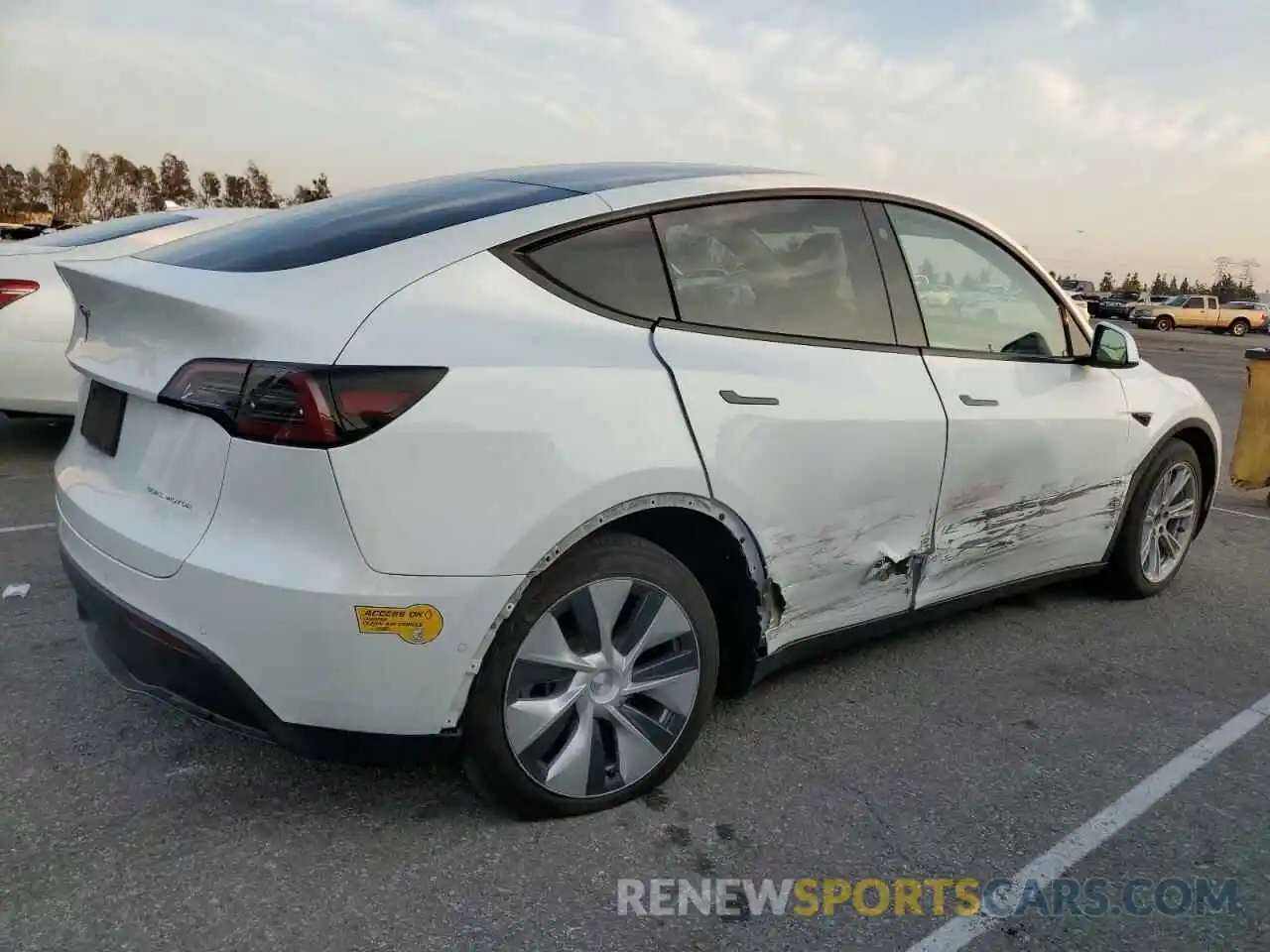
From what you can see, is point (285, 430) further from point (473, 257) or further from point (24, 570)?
point (24, 570)

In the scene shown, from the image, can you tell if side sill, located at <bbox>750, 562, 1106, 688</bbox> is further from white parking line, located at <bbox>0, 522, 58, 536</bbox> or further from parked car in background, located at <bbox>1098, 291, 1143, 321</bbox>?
parked car in background, located at <bbox>1098, 291, 1143, 321</bbox>

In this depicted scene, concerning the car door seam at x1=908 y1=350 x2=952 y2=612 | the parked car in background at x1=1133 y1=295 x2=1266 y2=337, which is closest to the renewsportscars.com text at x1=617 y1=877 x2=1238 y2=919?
the car door seam at x1=908 y1=350 x2=952 y2=612

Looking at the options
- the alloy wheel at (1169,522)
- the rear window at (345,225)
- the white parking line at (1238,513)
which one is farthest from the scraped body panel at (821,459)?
the white parking line at (1238,513)

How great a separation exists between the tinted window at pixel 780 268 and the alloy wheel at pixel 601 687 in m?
0.80

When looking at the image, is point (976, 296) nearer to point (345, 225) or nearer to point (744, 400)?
point (744, 400)

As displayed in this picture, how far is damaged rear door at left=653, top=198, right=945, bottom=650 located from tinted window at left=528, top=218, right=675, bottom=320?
0.06 metres

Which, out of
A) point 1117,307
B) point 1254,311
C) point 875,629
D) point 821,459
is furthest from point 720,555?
point 1117,307

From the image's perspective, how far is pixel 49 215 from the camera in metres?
57.0

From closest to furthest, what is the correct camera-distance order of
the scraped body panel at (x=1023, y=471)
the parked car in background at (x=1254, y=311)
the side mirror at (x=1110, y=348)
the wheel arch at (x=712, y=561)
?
the wheel arch at (x=712, y=561)
the scraped body panel at (x=1023, y=471)
the side mirror at (x=1110, y=348)
the parked car in background at (x=1254, y=311)

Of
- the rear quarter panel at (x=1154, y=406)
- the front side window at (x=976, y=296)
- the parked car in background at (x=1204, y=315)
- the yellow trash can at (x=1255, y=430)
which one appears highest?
the front side window at (x=976, y=296)

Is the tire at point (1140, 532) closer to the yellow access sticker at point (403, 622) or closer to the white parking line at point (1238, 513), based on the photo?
the white parking line at point (1238, 513)

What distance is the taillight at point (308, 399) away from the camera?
7.11 feet

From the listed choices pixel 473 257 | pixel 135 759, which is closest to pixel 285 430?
pixel 473 257

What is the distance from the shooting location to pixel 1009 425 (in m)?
3.58
